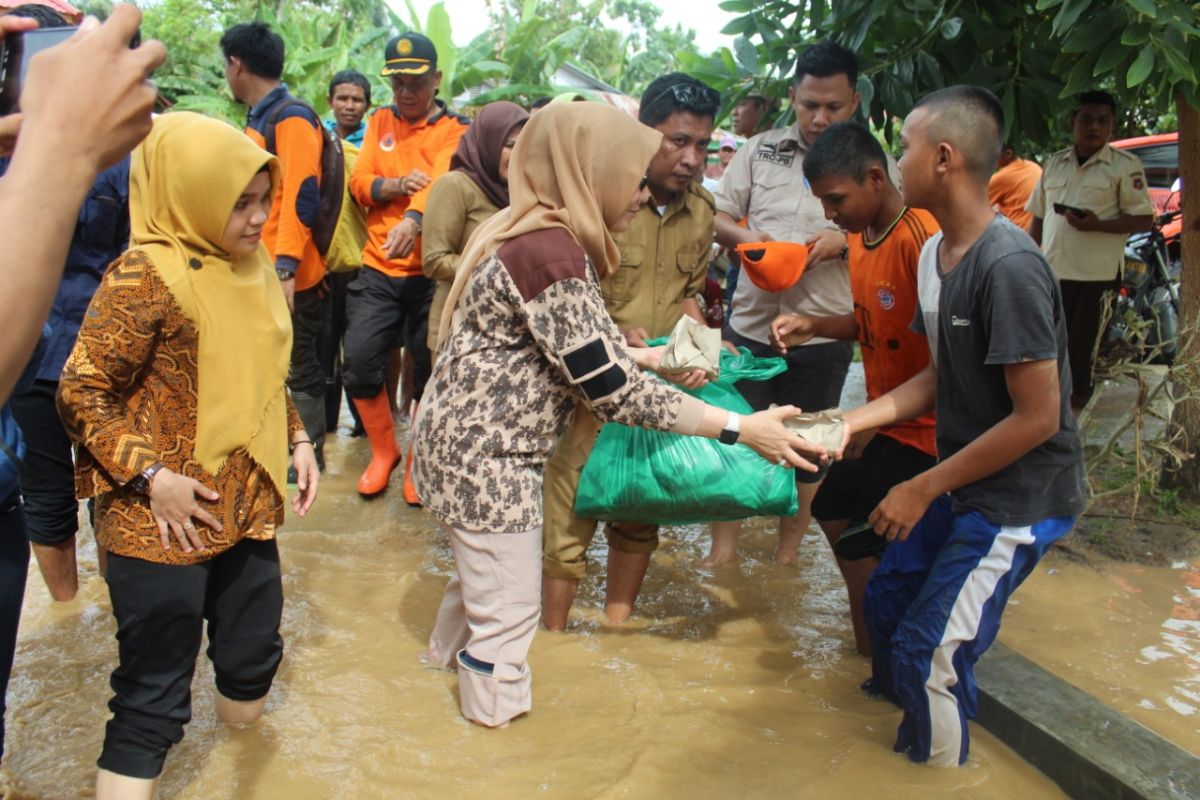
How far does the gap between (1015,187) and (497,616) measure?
19.9ft

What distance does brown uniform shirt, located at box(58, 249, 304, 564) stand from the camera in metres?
2.37

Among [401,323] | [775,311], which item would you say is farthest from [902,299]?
[401,323]

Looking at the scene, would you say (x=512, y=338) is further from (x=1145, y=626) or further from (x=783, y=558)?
(x=1145, y=626)

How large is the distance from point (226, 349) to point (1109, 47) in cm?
318

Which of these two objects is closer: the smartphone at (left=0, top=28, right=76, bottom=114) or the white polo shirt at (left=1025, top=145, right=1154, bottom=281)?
the smartphone at (left=0, top=28, right=76, bottom=114)

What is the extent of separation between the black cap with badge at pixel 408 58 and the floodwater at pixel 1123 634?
3756 millimetres

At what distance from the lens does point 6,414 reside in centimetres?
219

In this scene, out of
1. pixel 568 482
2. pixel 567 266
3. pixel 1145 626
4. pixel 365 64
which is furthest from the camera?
pixel 365 64

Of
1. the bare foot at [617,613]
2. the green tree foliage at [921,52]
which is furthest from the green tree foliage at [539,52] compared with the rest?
the bare foot at [617,613]

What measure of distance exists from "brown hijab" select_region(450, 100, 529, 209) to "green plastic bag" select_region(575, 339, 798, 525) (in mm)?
1473

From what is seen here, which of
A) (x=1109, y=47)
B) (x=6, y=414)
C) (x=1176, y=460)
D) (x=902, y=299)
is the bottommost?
(x=1176, y=460)

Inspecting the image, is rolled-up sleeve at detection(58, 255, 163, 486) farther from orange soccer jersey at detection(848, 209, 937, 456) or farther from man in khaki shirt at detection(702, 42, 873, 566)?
man in khaki shirt at detection(702, 42, 873, 566)

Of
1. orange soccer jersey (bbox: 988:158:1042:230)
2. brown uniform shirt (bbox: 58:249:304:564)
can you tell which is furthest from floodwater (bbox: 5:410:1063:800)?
orange soccer jersey (bbox: 988:158:1042:230)

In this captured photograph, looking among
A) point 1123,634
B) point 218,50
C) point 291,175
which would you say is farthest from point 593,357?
point 218,50
